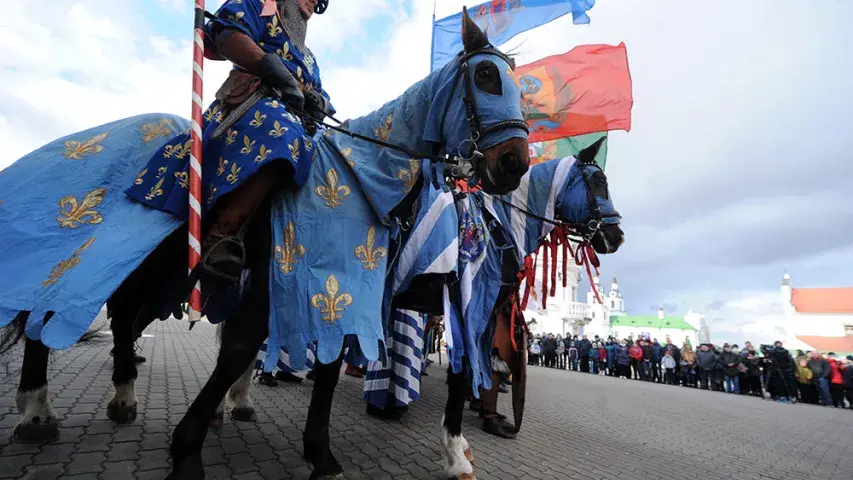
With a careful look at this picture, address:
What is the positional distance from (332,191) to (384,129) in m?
0.56

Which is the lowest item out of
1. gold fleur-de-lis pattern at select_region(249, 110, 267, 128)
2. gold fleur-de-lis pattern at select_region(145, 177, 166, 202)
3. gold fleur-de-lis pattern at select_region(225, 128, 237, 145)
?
gold fleur-de-lis pattern at select_region(145, 177, 166, 202)

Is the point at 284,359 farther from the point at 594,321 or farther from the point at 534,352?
the point at 594,321

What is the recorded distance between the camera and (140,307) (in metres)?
3.67

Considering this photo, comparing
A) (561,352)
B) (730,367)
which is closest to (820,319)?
(561,352)

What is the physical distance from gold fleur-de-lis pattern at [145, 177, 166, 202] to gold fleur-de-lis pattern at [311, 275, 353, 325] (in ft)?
3.61

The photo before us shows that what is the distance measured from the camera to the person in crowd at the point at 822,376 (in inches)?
543

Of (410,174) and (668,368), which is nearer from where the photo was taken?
(410,174)

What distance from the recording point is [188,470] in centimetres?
222

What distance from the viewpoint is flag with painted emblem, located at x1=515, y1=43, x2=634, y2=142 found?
918cm

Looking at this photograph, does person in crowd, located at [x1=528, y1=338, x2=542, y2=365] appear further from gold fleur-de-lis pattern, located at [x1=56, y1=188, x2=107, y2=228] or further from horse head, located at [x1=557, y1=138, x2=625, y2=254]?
gold fleur-de-lis pattern, located at [x1=56, y1=188, x2=107, y2=228]

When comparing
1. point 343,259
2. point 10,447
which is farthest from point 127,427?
point 343,259

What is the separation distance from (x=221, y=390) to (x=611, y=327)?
85734mm

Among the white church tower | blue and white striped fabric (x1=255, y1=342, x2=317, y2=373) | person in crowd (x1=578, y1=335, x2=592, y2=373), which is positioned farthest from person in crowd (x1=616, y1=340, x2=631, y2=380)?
the white church tower

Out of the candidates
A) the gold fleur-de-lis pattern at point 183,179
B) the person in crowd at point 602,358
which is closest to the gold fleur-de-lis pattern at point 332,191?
the gold fleur-de-lis pattern at point 183,179
